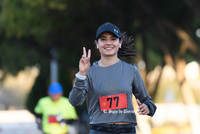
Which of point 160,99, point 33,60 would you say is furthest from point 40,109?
point 160,99

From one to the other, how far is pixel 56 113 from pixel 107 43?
4797mm

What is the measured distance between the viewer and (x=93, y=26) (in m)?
14.4

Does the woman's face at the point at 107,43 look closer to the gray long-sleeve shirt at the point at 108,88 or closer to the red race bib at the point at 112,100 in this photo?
the gray long-sleeve shirt at the point at 108,88

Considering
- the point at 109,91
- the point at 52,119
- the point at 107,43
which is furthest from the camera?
the point at 52,119

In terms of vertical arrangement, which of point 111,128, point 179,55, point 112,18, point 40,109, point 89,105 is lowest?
point 111,128

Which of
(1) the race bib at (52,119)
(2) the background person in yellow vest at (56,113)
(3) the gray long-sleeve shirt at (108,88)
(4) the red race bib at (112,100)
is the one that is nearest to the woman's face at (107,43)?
(3) the gray long-sleeve shirt at (108,88)

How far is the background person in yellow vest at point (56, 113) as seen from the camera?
848cm

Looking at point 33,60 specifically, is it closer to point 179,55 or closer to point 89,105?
point 179,55

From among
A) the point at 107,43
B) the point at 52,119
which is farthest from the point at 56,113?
the point at 107,43

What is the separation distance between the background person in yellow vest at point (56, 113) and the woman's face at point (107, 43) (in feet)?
14.4

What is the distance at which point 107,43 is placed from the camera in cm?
413

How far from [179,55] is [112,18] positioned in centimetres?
268

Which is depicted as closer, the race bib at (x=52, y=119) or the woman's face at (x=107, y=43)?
the woman's face at (x=107, y=43)

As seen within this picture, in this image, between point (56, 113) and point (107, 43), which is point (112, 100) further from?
point (56, 113)
